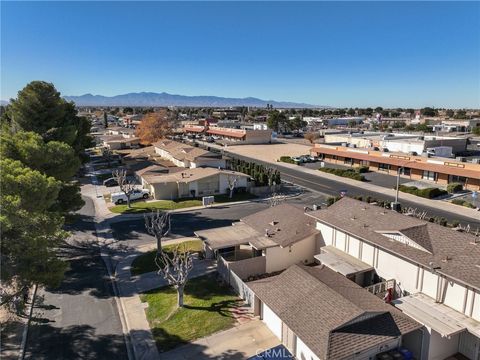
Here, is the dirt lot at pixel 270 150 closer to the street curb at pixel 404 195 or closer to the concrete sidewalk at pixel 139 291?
the street curb at pixel 404 195

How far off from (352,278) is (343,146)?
53.8 m

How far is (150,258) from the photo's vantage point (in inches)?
1162

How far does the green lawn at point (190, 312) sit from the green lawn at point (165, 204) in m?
20.3

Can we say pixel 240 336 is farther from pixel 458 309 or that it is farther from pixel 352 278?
pixel 458 309

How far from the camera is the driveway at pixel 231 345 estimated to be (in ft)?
59.0

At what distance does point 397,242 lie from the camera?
22.5 meters

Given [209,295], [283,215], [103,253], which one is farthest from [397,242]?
[103,253]

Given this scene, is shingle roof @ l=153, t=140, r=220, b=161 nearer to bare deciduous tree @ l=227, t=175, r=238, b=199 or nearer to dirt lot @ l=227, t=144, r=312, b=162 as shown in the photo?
bare deciduous tree @ l=227, t=175, r=238, b=199

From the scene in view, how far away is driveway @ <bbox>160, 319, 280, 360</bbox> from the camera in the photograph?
18.0 meters

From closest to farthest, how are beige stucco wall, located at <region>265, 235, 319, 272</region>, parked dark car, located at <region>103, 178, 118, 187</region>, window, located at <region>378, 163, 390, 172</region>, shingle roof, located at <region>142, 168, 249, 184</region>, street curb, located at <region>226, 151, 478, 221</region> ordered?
beige stucco wall, located at <region>265, 235, 319, 272</region>
street curb, located at <region>226, 151, 478, 221</region>
shingle roof, located at <region>142, 168, 249, 184</region>
parked dark car, located at <region>103, 178, 118, 187</region>
window, located at <region>378, 163, 390, 172</region>

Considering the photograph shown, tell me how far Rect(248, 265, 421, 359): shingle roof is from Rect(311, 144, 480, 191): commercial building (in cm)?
2672

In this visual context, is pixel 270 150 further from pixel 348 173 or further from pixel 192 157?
pixel 192 157

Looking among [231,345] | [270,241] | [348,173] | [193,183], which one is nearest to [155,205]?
[193,183]

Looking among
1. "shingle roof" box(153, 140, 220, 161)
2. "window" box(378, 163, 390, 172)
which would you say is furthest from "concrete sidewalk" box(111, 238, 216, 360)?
"window" box(378, 163, 390, 172)
